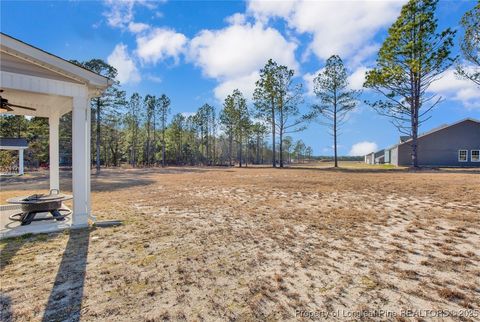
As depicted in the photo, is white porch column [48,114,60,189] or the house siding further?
the house siding

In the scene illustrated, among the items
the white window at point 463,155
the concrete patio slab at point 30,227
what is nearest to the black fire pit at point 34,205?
the concrete patio slab at point 30,227

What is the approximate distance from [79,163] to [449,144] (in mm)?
33480

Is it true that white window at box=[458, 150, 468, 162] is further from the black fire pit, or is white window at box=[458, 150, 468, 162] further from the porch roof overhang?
the black fire pit

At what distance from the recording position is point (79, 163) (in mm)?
5031

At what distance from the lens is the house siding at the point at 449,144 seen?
1009 inches

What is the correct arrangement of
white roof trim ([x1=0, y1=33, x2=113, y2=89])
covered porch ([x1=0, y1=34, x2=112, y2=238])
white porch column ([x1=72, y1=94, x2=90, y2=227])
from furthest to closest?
white porch column ([x1=72, y1=94, x2=90, y2=227]) → covered porch ([x1=0, y1=34, x2=112, y2=238]) → white roof trim ([x1=0, y1=33, x2=113, y2=89])

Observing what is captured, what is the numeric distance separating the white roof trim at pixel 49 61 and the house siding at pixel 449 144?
32.0 meters

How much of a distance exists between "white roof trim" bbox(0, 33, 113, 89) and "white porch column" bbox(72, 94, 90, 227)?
40 cm

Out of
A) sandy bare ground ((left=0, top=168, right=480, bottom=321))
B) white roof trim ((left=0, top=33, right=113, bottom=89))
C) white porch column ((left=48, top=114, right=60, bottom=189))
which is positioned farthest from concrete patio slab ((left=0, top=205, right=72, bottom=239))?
white roof trim ((left=0, top=33, right=113, bottom=89))

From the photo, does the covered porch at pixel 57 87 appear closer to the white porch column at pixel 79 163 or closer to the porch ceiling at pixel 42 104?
the white porch column at pixel 79 163

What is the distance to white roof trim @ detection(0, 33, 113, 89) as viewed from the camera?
432 cm

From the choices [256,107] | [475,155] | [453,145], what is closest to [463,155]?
[475,155]

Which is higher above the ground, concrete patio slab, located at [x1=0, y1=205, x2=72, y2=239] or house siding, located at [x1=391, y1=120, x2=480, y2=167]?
house siding, located at [x1=391, y1=120, x2=480, y2=167]

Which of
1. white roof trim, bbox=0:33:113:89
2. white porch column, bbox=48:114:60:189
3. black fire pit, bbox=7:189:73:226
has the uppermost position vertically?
white roof trim, bbox=0:33:113:89
